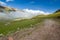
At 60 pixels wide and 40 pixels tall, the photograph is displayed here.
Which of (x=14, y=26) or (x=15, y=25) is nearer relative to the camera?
(x=14, y=26)

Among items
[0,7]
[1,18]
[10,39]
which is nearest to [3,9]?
[0,7]

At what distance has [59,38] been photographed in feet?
87.1

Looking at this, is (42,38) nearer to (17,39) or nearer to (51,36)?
(51,36)

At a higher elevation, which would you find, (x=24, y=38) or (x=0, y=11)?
(x=0, y=11)

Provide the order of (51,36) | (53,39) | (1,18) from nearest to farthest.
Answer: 1. (53,39)
2. (51,36)
3. (1,18)

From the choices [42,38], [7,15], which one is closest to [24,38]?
[42,38]

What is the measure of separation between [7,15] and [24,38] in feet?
198

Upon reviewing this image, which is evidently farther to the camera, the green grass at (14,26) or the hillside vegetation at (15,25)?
the hillside vegetation at (15,25)

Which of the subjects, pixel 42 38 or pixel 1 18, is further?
pixel 1 18

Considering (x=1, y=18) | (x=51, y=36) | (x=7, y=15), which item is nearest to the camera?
(x=51, y=36)

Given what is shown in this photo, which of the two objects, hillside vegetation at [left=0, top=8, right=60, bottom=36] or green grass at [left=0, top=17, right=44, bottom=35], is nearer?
green grass at [left=0, top=17, right=44, bottom=35]

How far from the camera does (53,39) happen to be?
84.3 feet

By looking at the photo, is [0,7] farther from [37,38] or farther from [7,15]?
[37,38]

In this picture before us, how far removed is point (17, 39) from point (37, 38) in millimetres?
3404
